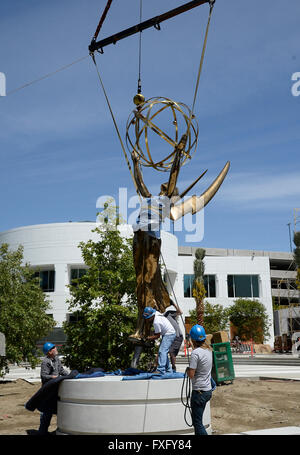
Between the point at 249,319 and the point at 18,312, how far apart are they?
34.7m

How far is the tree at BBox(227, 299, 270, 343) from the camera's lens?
46.0 meters

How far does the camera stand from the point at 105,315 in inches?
526

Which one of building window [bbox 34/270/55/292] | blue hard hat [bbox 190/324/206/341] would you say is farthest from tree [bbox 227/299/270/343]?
blue hard hat [bbox 190/324/206/341]

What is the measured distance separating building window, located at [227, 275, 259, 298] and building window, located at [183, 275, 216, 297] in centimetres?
177

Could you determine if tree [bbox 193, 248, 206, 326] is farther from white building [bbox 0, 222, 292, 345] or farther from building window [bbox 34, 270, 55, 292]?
building window [bbox 34, 270, 55, 292]

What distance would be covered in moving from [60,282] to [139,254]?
33.0 metres

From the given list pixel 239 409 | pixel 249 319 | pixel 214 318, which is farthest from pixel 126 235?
pixel 239 409

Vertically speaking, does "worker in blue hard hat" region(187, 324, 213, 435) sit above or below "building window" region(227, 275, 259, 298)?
below

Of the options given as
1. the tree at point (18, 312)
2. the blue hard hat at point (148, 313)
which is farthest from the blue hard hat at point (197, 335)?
the tree at point (18, 312)

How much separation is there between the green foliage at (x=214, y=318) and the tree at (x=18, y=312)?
2694 cm

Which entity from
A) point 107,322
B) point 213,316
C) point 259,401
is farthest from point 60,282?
point 259,401

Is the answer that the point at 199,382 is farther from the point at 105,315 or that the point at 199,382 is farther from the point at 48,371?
the point at 105,315
